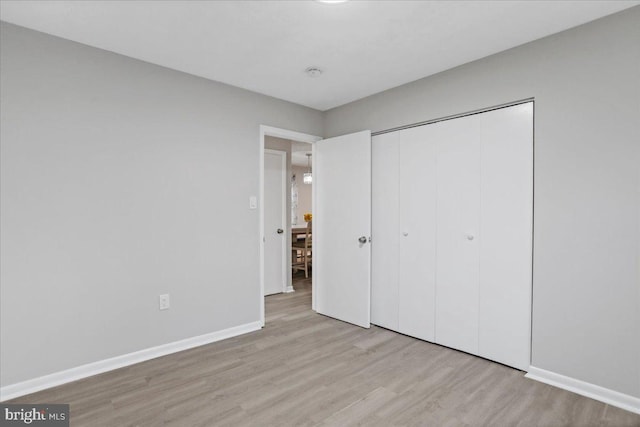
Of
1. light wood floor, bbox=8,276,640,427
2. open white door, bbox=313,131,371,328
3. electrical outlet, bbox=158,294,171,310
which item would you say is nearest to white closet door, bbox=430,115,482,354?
light wood floor, bbox=8,276,640,427

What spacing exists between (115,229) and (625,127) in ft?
11.8

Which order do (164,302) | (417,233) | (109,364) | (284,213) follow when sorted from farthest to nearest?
(284,213), (417,233), (164,302), (109,364)

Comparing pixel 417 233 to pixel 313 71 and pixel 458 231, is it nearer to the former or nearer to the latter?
pixel 458 231

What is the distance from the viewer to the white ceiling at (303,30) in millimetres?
2039

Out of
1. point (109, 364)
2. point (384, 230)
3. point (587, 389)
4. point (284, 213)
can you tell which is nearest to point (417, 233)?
point (384, 230)

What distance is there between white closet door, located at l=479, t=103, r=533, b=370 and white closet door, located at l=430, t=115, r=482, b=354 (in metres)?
0.07

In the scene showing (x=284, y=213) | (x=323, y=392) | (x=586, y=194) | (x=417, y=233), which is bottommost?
(x=323, y=392)

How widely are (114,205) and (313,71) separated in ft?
6.52

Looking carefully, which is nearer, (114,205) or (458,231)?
(114,205)

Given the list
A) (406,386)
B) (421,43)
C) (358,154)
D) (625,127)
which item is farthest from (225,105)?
(625,127)

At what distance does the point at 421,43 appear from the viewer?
2482 millimetres

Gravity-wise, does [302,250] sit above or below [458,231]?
below

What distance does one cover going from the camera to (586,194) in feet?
7.32

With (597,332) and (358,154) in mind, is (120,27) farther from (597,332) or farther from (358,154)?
(597,332)
